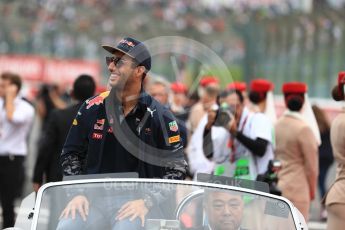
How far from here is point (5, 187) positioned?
10.5 meters

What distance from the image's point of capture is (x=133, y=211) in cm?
484

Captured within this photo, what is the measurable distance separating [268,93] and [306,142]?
5.41 ft

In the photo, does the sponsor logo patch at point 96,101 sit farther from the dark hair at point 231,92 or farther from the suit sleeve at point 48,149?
the dark hair at point 231,92

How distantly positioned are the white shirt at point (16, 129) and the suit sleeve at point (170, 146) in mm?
4867

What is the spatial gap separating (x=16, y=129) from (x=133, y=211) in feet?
19.6

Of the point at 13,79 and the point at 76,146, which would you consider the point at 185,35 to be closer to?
the point at 13,79

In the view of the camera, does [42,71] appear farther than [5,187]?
Yes

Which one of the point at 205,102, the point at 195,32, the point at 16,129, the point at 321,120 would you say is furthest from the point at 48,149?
the point at 195,32

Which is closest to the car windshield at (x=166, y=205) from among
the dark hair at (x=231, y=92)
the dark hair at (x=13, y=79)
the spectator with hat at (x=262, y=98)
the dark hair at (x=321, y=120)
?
the dark hair at (x=231, y=92)

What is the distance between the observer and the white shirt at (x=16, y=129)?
34.4 feet

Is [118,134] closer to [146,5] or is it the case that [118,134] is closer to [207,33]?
[207,33]

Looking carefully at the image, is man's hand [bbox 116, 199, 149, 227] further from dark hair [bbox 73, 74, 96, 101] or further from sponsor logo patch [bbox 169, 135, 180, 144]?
dark hair [bbox 73, 74, 96, 101]

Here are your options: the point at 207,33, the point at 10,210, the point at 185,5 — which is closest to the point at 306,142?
the point at 10,210

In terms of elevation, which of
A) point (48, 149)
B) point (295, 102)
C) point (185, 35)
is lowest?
point (48, 149)
